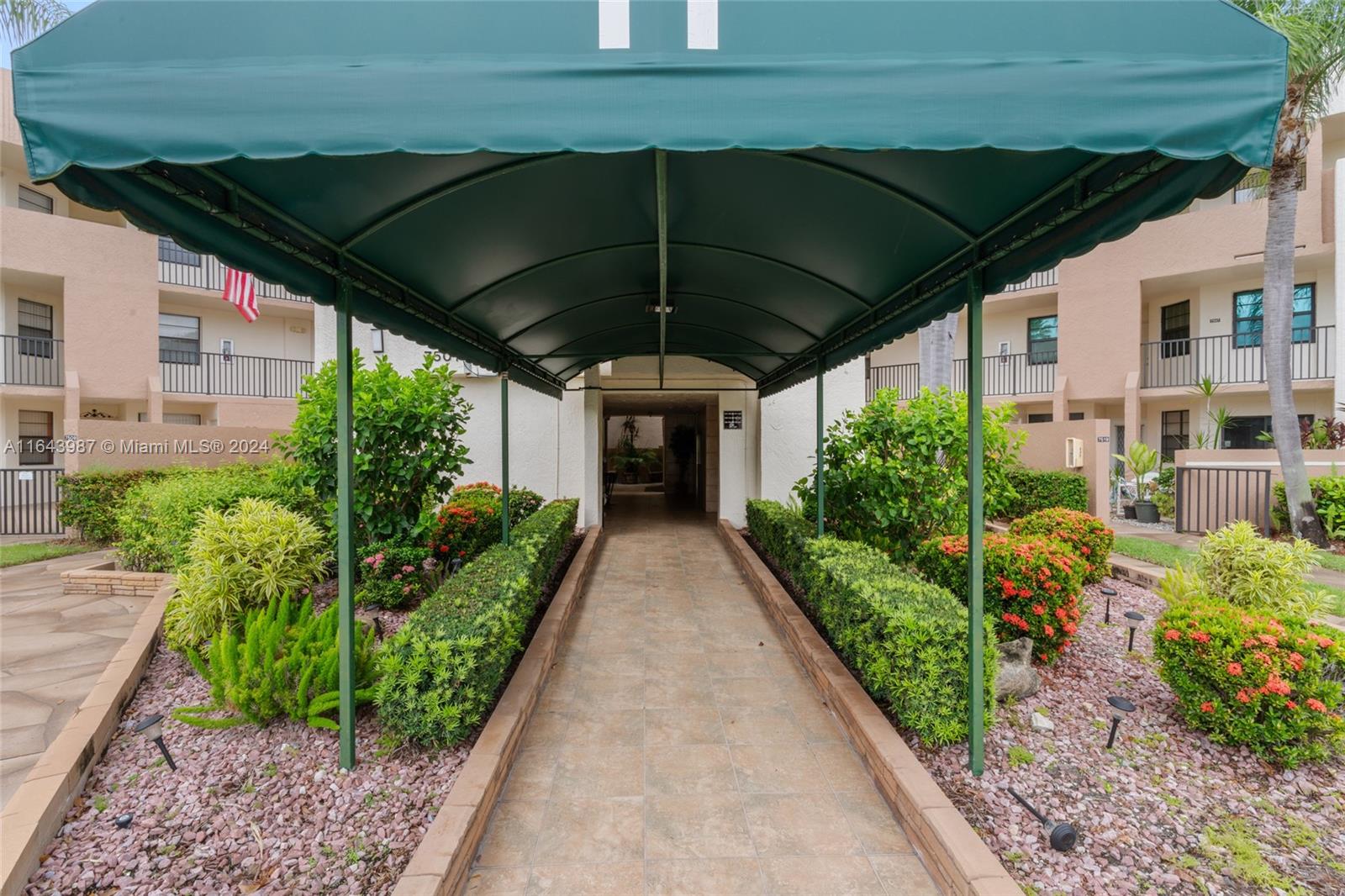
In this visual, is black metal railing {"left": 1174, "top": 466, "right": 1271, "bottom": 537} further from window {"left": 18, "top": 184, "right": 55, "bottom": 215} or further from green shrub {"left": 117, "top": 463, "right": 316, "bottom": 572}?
window {"left": 18, "top": 184, "right": 55, "bottom": 215}

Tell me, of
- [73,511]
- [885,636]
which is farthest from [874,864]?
[73,511]

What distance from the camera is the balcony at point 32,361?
527 inches

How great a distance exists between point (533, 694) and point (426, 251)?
9.59 ft

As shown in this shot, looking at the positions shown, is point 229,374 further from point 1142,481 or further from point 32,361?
point 1142,481

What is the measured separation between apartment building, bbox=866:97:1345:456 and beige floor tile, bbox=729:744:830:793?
13407 millimetres

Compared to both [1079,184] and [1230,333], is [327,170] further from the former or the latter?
[1230,333]

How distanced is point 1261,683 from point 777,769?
2.69 m

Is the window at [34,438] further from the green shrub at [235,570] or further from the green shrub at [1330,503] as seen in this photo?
the green shrub at [1330,503]

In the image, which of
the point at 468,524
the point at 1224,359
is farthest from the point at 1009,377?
the point at 468,524

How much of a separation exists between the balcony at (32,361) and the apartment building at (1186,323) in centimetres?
2232

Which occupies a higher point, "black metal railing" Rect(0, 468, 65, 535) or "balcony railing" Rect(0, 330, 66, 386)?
"balcony railing" Rect(0, 330, 66, 386)

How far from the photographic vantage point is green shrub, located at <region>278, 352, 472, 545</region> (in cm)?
535

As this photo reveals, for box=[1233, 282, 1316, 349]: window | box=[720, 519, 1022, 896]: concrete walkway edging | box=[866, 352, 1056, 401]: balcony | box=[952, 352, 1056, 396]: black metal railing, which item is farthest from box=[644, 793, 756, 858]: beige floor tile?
box=[1233, 282, 1316, 349]: window

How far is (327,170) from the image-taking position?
2.47m
